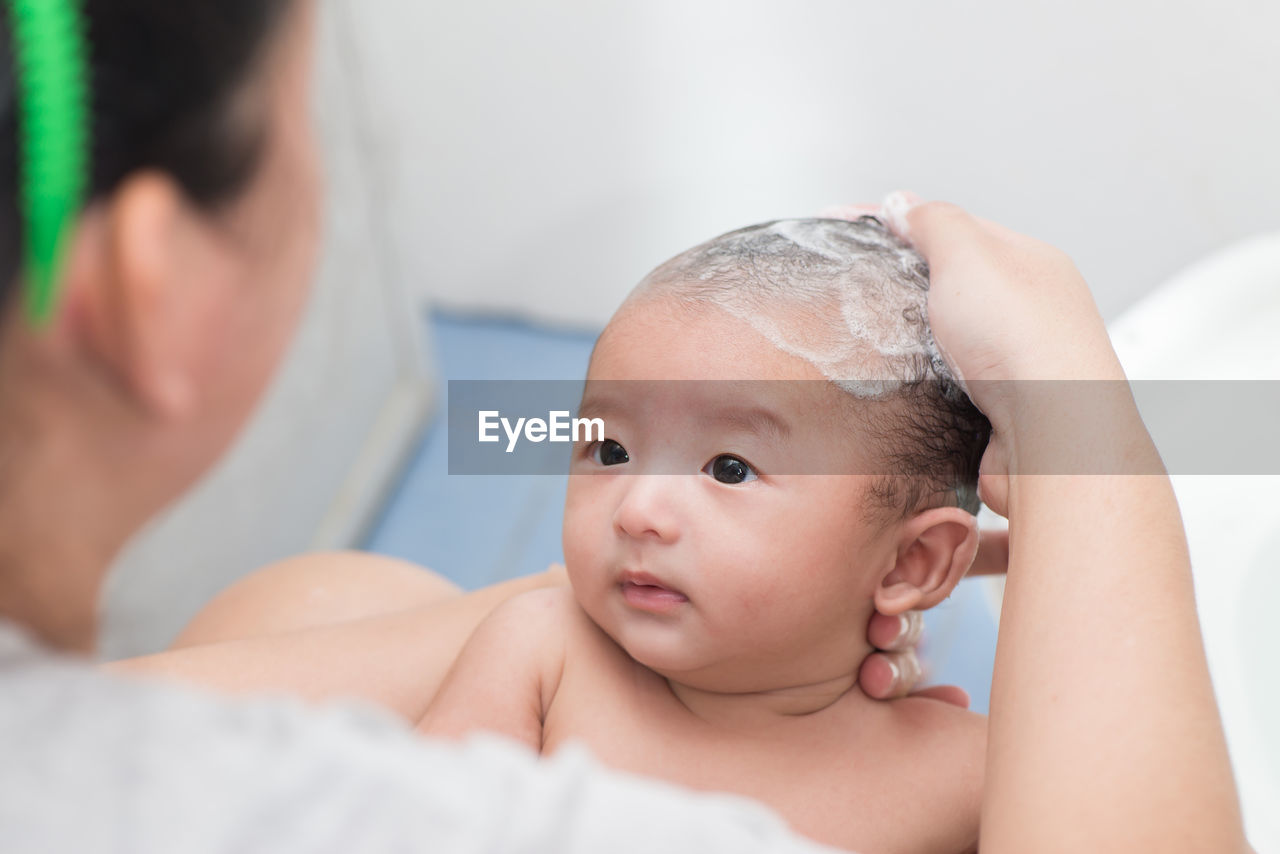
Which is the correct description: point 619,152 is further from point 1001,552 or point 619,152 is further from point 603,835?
point 603,835

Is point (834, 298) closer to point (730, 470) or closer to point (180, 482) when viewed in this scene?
point (730, 470)

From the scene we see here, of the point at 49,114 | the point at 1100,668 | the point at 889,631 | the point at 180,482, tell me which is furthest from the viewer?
the point at 889,631

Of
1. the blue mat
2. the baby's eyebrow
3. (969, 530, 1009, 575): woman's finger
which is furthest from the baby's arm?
the blue mat

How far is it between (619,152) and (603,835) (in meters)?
1.77

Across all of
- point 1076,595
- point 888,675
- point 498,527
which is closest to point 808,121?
point 498,527

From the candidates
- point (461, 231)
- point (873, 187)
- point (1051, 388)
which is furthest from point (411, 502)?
point (1051, 388)

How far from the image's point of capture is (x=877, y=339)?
90cm

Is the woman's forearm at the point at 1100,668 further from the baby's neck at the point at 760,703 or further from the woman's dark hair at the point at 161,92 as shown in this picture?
the woman's dark hair at the point at 161,92

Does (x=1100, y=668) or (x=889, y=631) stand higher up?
(x=1100, y=668)

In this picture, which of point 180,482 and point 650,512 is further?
point 650,512

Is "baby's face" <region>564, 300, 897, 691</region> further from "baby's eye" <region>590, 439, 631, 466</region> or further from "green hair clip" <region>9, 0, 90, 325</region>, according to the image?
"green hair clip" <region>9, 0, 90, 325</region>

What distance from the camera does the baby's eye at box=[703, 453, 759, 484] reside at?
88cm

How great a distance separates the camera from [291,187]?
50cm

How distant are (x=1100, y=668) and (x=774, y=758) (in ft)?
1.08
